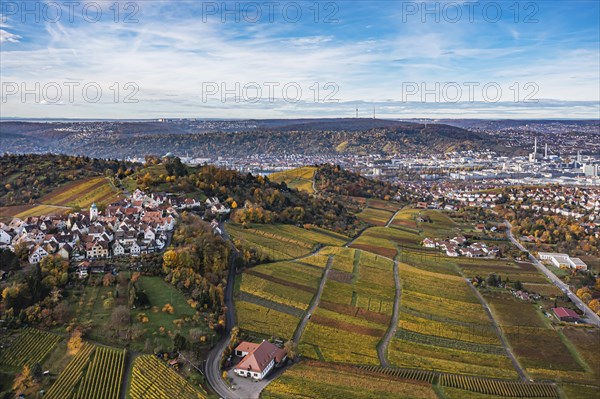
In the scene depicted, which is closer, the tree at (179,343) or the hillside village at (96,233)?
the tree at (179,343)

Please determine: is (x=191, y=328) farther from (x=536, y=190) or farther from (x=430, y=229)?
(x=536, y=190)

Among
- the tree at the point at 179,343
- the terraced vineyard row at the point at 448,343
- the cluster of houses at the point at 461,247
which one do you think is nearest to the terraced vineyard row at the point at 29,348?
the tree at the point at 179,343

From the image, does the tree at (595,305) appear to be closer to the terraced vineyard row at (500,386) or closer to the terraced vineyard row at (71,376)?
the terraced vineyard row at (500,386)

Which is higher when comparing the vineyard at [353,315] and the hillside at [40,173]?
the hillside at [40,173]

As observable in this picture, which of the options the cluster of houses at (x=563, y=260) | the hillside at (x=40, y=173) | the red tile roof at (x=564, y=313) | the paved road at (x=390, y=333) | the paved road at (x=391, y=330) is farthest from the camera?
the hillside at (x=40, y=173)

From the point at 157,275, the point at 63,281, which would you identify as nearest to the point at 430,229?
the point at 157,275

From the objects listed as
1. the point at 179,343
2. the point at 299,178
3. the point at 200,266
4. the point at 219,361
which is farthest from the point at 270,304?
the point at 299,178

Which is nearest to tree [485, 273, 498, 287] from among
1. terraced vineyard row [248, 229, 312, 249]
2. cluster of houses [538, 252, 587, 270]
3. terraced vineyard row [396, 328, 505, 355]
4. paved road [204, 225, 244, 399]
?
cluster of houses [538, 252, 587, 270]
